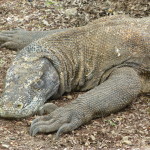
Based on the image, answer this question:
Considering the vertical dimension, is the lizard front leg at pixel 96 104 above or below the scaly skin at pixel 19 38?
above

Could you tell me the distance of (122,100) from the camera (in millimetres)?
4910

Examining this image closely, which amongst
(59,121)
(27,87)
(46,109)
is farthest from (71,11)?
(59,121)

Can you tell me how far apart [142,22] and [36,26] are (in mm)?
2315

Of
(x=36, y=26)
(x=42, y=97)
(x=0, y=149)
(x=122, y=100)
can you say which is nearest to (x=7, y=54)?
(x=36, y=26)

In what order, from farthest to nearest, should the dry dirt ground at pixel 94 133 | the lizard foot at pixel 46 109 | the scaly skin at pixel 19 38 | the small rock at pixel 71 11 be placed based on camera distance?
the small rock at pixel 71 11 < the scaly skin at pixel 19 38 < the lizard foot at pixel 46 109 < the dry dirt ground at pixel 94 133

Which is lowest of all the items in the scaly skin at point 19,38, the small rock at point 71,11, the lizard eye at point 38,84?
the scaly skin at point 19,38

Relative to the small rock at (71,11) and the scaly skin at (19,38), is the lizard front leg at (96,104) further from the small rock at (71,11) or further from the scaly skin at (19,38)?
the small rock at (71,11)

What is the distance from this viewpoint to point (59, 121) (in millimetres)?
4332

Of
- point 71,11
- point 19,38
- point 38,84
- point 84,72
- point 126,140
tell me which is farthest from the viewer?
point 71,11

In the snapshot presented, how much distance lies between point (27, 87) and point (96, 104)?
0.73m

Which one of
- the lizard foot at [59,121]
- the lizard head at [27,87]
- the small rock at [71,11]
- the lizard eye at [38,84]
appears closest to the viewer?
Answer: the lizard foot at [59,121]

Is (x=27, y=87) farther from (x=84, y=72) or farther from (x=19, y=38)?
(x=19, y=38)

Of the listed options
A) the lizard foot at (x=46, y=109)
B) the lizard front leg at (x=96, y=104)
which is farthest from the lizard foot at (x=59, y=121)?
the lizard foot at (x=46, y=109)

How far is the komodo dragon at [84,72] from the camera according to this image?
459cm
